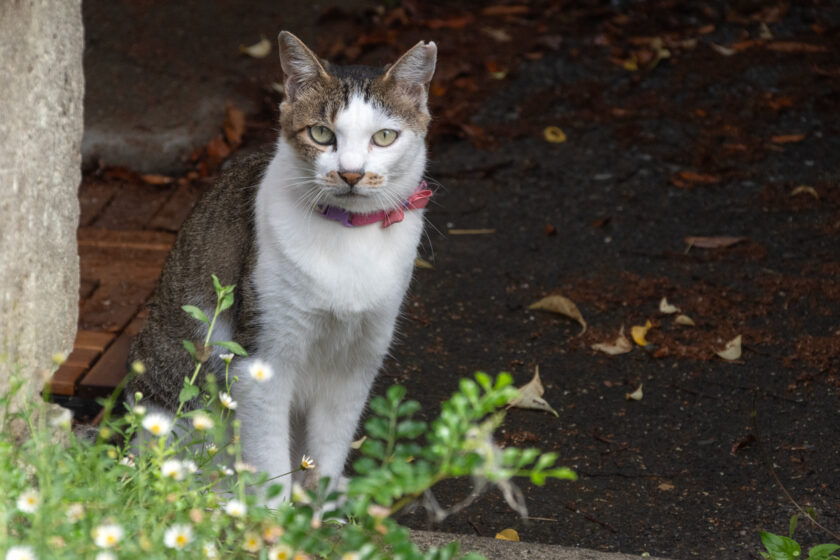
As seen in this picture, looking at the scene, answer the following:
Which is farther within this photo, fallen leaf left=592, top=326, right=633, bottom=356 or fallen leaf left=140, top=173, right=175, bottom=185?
fallen leaf left=140, top=173, right=175, bottom=185

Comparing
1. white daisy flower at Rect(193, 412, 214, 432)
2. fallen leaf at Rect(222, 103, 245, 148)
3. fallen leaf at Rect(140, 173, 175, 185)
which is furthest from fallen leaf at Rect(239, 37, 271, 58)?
white daisy flower at Rect(193, 412, 214, 432)

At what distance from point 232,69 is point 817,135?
304cm

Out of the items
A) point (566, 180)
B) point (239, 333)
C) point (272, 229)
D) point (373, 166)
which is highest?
point (373, 166)

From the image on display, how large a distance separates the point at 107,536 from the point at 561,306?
262cm

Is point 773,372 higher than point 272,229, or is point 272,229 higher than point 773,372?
point 272,229

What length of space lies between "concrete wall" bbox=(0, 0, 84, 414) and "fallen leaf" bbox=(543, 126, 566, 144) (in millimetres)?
2913

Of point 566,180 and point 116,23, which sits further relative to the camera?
point 116,23

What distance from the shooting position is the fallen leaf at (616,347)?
364 cm

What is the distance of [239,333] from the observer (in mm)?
2639

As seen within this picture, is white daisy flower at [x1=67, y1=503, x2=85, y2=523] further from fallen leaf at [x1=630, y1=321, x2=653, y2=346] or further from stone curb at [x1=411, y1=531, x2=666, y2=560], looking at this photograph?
fallen leaf at [x1=630, y1=321, x2=653, y2=346]

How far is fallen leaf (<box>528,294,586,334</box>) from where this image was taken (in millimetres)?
3826

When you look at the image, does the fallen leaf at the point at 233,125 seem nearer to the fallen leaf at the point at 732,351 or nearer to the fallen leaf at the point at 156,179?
the fallen leaf at the point at 156,179

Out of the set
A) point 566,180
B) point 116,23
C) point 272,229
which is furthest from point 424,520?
point 116,23

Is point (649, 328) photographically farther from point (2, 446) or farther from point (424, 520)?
point (2, 446)
